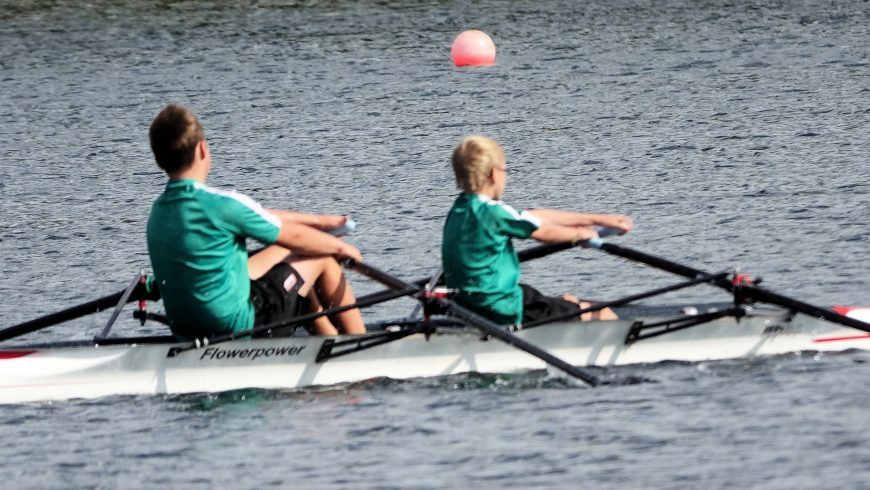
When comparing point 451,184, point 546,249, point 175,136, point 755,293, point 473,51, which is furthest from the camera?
point 473,51

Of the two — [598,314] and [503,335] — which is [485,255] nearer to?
[503,335]

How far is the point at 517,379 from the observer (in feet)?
33.2

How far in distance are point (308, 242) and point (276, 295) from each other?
1.42 ft

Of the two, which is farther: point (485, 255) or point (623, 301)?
point (623, 301)

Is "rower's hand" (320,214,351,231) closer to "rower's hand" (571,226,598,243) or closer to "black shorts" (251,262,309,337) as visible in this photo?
"black shorts" (251,262,309,337)

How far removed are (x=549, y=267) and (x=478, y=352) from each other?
3769mm

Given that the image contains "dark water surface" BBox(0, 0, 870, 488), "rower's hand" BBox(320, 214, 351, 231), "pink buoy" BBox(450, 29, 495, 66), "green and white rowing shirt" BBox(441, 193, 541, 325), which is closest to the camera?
"dark water surface" BBox(0, 0, 870, 488)

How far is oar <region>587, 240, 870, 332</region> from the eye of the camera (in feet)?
33.1

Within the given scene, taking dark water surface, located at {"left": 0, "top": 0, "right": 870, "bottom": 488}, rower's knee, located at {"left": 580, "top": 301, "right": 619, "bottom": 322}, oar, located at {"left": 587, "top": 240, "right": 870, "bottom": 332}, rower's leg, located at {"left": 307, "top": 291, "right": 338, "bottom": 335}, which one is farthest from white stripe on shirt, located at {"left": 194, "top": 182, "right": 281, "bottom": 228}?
rower's knee, located at {"left": 580, "top": 301, "right": 619, "bottom": 322}

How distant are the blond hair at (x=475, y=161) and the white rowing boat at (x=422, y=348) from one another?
733 millimetres

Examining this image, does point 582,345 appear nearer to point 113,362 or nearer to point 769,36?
point 113,362

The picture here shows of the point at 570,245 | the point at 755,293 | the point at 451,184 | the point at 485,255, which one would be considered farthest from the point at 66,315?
the point at 451,184

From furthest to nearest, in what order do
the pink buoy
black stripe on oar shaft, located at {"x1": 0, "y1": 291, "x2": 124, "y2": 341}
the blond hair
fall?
the pink buoy, black stripe on oar shaft, located at {"x1": 0, "y1": 291, "x2": 124, "y2": 341}, the blond hair

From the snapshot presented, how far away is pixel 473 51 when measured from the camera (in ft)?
79.8
